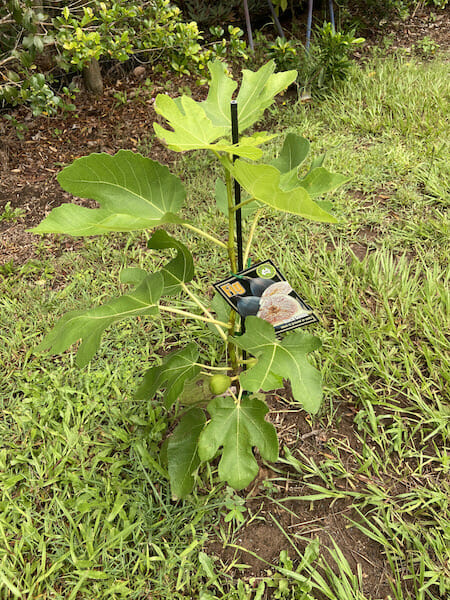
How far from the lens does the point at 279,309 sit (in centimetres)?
125

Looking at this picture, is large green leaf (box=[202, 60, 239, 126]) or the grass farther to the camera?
the grass

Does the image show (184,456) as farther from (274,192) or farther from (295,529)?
(274,192)

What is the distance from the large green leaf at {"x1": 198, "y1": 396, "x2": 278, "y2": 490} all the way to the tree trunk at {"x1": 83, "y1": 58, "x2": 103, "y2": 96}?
346 centimetres

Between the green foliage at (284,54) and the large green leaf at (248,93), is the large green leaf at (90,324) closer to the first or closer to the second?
the large green leaf at (248,93)

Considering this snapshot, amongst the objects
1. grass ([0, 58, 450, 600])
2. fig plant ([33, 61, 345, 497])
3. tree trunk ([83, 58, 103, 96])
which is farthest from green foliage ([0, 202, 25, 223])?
fig plant ([33, 61, 345, 497])

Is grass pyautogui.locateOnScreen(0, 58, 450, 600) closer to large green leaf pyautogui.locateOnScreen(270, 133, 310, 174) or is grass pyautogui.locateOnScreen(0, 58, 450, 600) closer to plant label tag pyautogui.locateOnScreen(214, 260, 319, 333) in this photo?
plant label tag pyautogui.locateOnScreen(214, 260, 319, 333)

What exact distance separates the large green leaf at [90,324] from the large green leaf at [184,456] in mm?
467

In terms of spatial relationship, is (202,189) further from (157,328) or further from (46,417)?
(46,417)

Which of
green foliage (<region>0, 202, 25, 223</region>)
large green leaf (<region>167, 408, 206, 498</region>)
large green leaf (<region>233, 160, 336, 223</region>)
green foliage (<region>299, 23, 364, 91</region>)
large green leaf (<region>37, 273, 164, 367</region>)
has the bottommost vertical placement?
large green leaf (<region>167, 408, 206, 498</region>)

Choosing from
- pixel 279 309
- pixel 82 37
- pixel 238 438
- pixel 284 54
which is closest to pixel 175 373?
pixel 238 438

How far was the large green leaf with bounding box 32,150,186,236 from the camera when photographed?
1.00 metres

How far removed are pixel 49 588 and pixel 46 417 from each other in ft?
2.15

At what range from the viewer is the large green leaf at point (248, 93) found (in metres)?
1.10

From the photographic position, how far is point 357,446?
1710 millimetres
